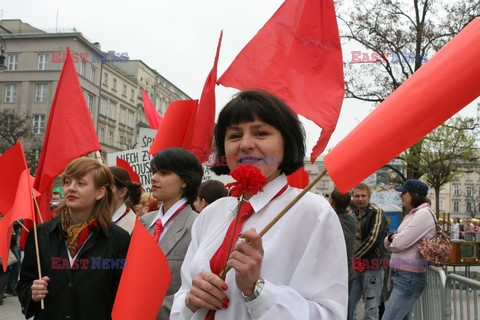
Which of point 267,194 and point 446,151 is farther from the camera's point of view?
point 446,151

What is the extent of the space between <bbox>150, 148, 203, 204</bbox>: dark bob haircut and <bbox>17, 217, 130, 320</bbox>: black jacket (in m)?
0.65

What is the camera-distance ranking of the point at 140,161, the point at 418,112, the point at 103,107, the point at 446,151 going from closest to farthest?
the point at 418,112, the point at 140,161, the point at 446,151, the point at 103,107

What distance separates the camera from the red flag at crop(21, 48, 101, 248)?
4.17 meters

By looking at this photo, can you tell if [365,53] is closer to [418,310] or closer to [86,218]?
[418,310]

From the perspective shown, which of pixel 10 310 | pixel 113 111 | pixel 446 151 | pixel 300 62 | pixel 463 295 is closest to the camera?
pixel 300 62

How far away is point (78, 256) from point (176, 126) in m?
2.09

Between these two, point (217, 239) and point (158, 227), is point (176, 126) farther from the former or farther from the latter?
point (217, 239)

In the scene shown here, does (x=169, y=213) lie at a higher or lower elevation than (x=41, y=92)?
lower

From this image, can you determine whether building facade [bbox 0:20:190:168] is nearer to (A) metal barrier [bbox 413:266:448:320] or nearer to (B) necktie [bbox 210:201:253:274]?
(A) metal barrier [bbox 413:266:448:320]

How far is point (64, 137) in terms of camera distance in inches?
171

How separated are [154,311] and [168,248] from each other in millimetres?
896

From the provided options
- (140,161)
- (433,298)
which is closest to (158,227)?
(433,298)

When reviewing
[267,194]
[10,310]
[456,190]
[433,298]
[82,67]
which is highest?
[82,67]

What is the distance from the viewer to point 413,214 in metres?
5.89
